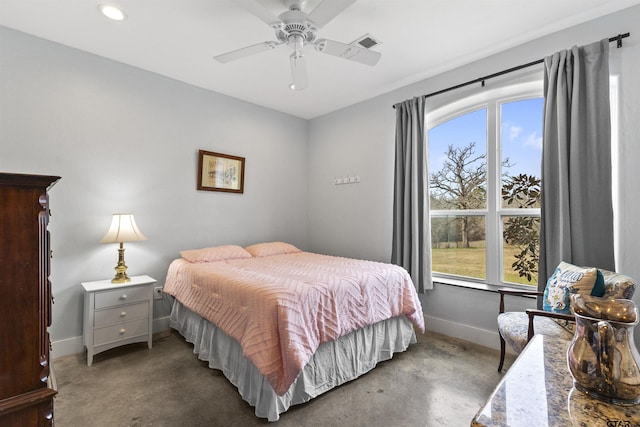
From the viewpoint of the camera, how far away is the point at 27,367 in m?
0.95

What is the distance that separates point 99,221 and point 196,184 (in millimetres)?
1029

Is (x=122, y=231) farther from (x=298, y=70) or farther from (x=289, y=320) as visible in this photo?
(x=298, y=70)

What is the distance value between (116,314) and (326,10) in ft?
9.55

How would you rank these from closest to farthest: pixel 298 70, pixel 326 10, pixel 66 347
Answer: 1. pixel 326 10
2. pixel 298 70
3. pixel 66 347

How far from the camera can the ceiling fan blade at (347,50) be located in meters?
2.17

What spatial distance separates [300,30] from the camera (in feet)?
6.93

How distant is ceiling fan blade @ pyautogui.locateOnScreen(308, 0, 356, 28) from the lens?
68.5 inches

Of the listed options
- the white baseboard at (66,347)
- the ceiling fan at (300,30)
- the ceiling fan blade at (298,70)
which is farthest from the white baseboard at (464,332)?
the white baseboard at (66,347)

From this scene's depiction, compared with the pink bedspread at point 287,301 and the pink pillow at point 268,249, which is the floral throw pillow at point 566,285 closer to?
the pink bedspread at point 287,301

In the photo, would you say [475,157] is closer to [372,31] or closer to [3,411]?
[372,31]

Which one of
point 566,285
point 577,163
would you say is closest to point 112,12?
point 577,163

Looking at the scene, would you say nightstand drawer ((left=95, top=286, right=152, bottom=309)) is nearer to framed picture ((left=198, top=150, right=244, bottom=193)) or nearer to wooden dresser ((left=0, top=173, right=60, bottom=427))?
framed picture ((left=198, top=150, right=244, bottom=193))

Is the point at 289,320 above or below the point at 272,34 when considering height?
below

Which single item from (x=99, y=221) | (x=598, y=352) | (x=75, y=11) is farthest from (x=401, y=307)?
(x=75, y=11)
